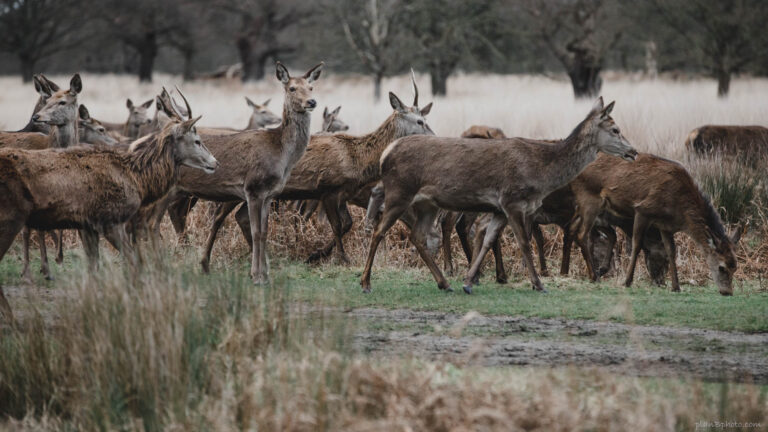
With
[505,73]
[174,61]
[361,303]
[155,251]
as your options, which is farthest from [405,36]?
[174,61]

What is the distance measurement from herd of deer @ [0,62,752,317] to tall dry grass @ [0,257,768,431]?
6.50ft

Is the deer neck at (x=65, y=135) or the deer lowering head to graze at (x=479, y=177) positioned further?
the deer neck at (x=65, y=135)

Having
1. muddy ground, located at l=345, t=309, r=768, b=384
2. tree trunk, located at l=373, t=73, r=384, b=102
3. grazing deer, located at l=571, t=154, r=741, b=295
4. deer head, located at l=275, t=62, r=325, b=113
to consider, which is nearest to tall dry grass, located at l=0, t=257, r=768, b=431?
muddy ground, located at l=345, t=309, r=768, b=384

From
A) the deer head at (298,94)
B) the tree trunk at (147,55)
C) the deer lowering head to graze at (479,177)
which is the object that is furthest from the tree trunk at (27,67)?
the deer lowering head to graze at (479,177)

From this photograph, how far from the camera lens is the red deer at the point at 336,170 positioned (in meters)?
13.0

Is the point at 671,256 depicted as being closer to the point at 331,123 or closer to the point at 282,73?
the point at 282,73

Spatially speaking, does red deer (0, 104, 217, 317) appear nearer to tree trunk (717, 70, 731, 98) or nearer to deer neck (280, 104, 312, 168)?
deer neck (280, 104, 312, 168)

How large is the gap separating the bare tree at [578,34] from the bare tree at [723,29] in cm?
299

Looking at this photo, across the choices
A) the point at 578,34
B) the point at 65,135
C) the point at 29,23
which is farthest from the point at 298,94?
the point at 29,23

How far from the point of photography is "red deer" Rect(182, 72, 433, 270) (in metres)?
Result: 13.0

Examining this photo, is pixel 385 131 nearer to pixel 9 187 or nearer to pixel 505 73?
pixel 9 187

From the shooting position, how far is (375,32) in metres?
42.4

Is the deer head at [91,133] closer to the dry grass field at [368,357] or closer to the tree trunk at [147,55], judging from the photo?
the dry grass field at [368,357]

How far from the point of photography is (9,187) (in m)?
8.66
